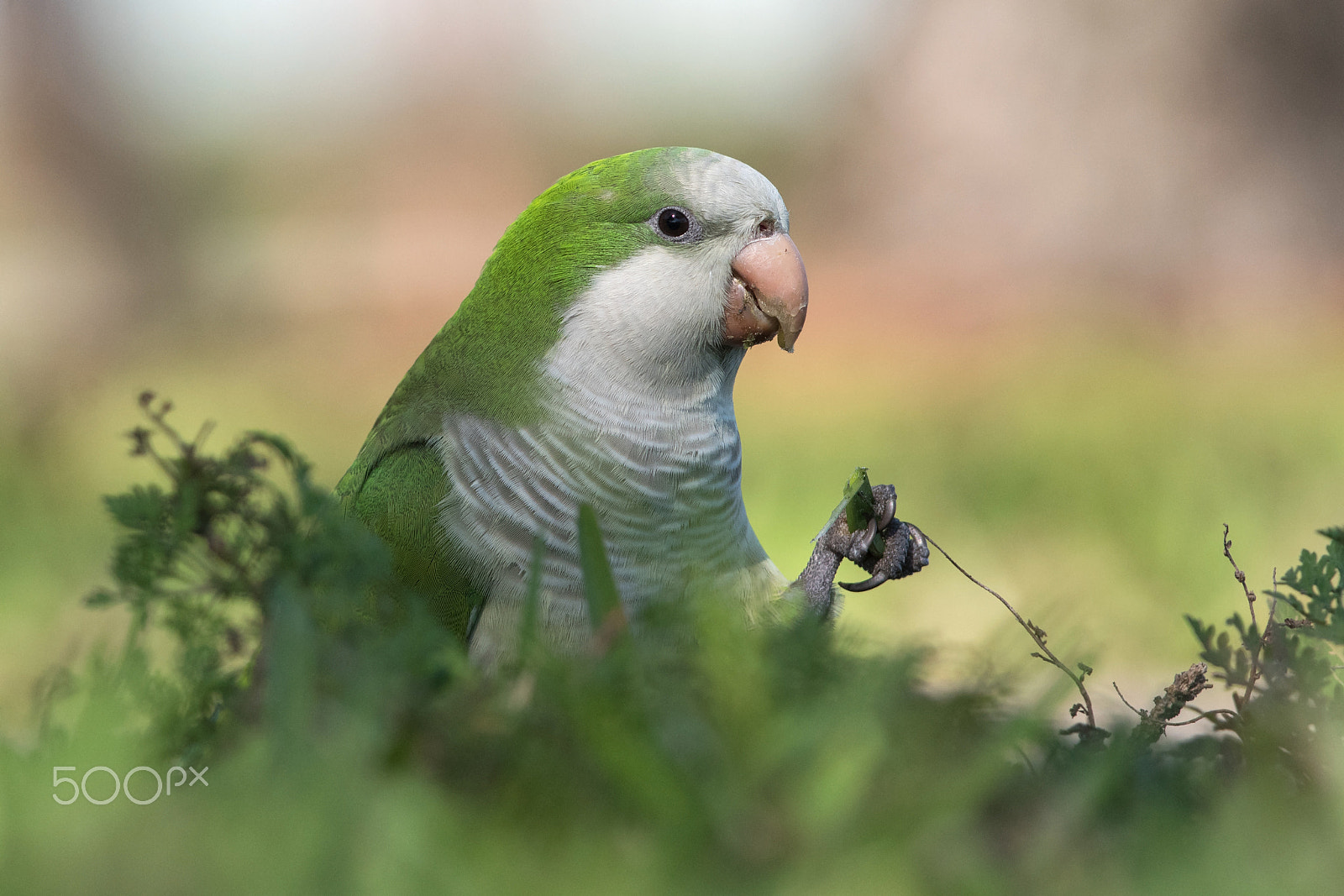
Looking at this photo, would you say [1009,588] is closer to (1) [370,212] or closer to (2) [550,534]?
(2) [550,534]

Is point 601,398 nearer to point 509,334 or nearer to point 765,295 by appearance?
point 509,334

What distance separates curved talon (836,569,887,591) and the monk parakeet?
26cm

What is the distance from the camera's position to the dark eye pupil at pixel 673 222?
191 centimetres

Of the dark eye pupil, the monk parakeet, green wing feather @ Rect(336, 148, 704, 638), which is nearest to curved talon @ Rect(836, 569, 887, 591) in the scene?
the monk parakeet

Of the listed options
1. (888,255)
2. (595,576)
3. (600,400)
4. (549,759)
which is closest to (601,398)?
(600,400)

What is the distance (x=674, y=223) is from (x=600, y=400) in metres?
0.36

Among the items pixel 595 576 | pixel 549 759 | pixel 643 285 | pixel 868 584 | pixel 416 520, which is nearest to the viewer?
pixel 549 759

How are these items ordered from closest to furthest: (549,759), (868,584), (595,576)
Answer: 1. (549,759)
2. (595,576)
3. (868,584)

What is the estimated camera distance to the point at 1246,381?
19.0 feet

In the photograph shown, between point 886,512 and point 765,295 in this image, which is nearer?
point 886,512

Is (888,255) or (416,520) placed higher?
(888,255)
